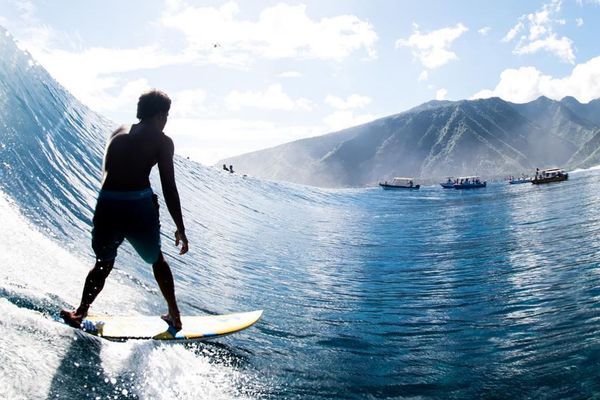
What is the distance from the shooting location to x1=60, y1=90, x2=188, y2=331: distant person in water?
12.8 feet

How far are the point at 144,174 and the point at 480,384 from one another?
379 centimetres

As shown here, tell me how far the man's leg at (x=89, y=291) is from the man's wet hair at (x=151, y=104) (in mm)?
1407

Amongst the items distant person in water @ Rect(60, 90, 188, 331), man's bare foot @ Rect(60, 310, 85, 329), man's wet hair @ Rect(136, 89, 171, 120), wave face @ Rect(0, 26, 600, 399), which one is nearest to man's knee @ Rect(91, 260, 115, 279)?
distant person in water @ Rect(60, 90, 188, 331)

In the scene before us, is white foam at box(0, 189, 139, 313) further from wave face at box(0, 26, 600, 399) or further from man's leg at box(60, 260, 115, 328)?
man's leg at box(60, 260, 115, 328)

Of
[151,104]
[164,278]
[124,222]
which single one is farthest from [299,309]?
[151,104]

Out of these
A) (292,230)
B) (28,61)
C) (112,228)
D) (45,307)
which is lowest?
(292,230)

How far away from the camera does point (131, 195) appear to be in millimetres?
3906

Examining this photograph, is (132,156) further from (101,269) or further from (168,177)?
(101,269)

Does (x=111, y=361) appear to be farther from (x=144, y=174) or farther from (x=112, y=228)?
(x=144, y=174)

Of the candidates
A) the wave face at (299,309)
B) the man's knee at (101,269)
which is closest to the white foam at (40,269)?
the wave face at (299,309)

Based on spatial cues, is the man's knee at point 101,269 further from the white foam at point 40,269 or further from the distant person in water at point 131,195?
the white foam at point 40,269

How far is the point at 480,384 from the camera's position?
13.7ft

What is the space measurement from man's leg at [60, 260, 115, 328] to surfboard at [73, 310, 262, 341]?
3.9 inches

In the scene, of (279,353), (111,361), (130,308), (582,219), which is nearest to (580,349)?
(279,353)
